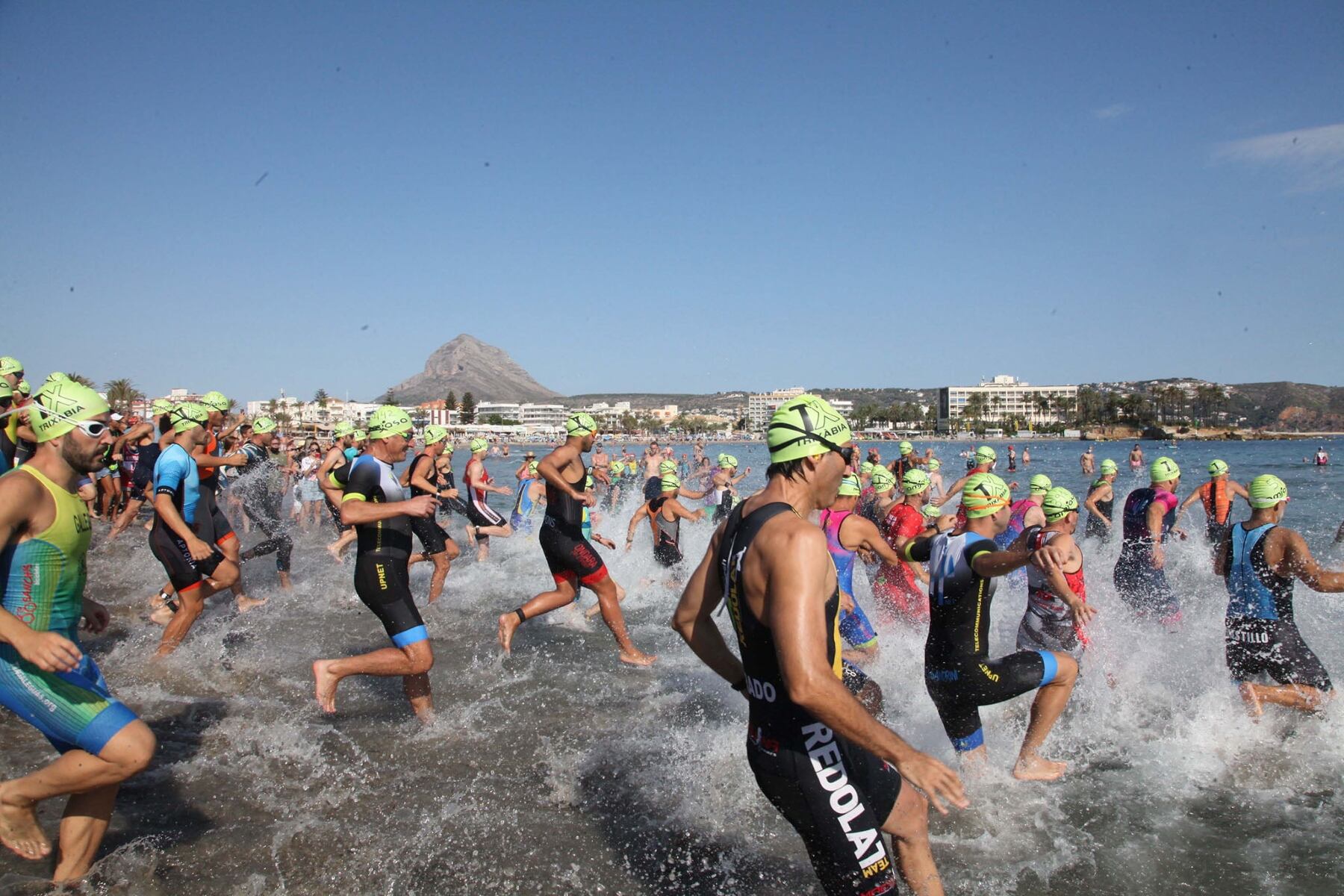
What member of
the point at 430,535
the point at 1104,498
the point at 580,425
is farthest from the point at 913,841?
the point at 1104,498

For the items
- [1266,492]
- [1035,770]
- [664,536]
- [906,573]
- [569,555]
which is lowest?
[1035,770]

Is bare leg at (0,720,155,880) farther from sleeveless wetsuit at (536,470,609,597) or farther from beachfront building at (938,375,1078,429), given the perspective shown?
beachfront building at (938,375,1078,429)

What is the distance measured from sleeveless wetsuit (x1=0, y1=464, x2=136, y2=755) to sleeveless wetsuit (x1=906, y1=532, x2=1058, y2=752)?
3740 millimetres

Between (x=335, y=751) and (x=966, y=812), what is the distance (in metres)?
3.85

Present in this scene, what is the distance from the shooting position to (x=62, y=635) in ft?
11.3

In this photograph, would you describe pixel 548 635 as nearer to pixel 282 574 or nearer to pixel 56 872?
pixel 282 574

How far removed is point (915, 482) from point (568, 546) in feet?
10.4

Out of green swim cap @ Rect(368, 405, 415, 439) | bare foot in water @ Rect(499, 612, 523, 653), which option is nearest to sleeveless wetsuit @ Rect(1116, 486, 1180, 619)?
bare foot in water @ Rect(499, 612, 523, 653)

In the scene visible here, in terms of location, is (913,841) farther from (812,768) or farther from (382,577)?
(382,577)

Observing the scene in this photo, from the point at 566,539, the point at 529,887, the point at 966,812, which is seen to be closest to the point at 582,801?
the point at 529,887

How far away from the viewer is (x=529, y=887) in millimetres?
3768

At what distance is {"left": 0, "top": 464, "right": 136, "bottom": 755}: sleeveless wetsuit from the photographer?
10.3 ft

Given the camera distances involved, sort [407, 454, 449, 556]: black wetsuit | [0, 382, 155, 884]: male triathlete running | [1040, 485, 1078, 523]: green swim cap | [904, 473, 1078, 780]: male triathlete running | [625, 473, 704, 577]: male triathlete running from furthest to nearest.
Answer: [625, 473, 704, 577]: male triathlete running
[407, 454, 449, 556]: black wetsuit
[1040, 485, 1078, 523]: green swim cap
[904, 473, 1078, 780]: male triathlete running
[0, 382, 155, 884]: male triathlete running

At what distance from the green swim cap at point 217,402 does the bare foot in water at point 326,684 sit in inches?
191
